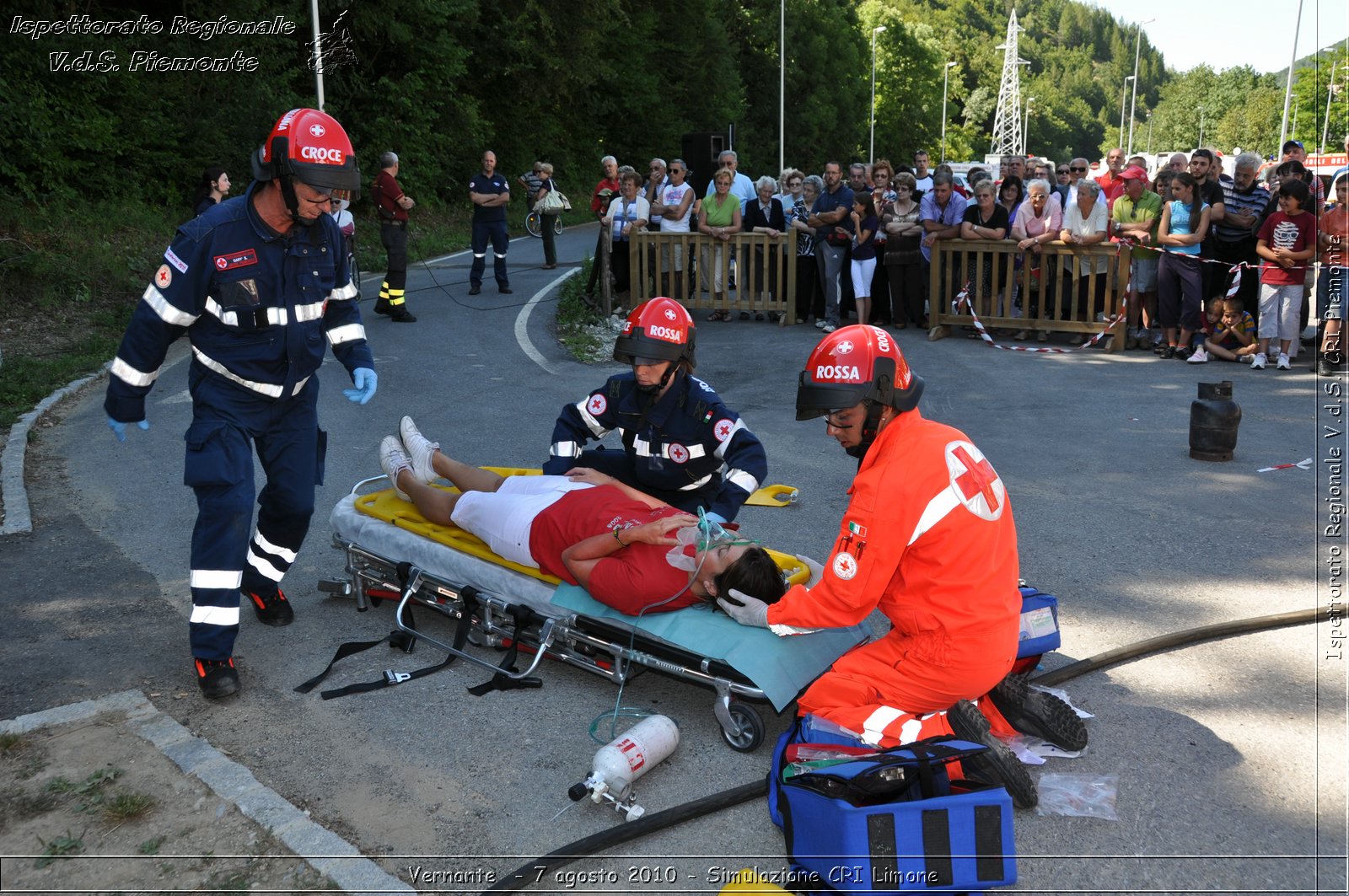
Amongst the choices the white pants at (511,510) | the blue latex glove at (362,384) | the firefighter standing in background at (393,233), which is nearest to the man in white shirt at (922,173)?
the firefighter standing in background at (393,233)

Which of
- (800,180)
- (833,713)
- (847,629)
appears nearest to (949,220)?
(800,180)

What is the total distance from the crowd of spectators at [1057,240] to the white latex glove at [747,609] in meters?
8.86

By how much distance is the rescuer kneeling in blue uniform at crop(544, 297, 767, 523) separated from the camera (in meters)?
5.63

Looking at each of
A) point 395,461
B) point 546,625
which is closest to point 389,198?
point 395,461

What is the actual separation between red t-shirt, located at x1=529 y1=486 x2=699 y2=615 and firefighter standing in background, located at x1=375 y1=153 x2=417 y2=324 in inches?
395

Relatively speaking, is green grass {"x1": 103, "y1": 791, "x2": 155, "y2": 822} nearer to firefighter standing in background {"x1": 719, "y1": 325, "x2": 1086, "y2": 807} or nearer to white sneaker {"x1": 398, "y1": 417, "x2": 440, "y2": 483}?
firefighter standing in background {"x1": 719, "y1": 325, "x2": 1086, "y2": 807}

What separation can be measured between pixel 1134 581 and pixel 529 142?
33.6m

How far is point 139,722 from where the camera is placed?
14.6ft

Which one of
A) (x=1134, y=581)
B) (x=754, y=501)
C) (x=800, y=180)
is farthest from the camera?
(x=800, y=180)

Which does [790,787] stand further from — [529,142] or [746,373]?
[529,142]

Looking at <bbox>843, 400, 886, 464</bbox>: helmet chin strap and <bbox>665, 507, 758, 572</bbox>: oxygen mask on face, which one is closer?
<bbox>843, 400, 886, 464</bbox>: helmet chin strap

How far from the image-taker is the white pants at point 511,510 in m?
5.41

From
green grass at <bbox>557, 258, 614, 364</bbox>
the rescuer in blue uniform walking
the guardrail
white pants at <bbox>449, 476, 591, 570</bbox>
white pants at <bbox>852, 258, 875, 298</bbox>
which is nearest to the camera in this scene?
white pants at <bbox>449, 476, 591, 570</bbox>

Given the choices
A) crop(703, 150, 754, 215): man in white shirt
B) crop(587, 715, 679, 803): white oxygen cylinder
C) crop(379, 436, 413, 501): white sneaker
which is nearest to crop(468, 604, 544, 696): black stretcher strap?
crop(587, 715, 679, 803): white oxygen cylinder
